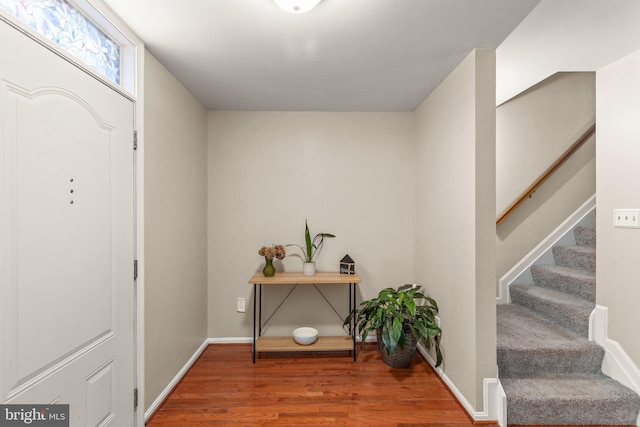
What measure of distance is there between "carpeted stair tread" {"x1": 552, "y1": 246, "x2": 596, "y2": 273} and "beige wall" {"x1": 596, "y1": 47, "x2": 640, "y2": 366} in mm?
577

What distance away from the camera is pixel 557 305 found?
8.46ft

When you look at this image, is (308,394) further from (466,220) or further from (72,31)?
(72,31)

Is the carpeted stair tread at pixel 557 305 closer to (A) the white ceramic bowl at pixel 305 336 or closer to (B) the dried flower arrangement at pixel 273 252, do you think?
(A) the white ceramic bowl at pixel 305 336

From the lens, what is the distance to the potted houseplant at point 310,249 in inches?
115

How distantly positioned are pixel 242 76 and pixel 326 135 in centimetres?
108

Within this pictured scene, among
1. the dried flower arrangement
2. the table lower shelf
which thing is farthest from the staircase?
the dried flower arrangement

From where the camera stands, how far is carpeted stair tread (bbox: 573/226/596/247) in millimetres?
2993

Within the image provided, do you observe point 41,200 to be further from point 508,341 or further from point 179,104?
point 508,341

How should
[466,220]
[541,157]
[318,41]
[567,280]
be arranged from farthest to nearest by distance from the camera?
[541,157]
[567,280]
[466,220]
[318,41]

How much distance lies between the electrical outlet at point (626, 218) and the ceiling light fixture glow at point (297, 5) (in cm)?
241

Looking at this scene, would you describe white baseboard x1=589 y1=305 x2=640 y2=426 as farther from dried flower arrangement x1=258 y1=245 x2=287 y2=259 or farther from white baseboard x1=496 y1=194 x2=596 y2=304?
dried flower arrangement x1=258 y1=245 x2=287 y2=259

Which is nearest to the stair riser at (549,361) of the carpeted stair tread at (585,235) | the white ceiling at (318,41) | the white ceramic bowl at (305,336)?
the carpeted stair tread at (585,235)

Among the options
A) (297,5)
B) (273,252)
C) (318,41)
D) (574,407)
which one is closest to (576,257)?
(574,407)

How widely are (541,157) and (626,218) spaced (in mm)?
1369
